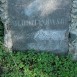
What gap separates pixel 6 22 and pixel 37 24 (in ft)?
1.73

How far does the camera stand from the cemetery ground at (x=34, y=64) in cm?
363

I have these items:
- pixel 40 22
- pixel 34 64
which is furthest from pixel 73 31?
pixel 34 64

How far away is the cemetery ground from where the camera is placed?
3.63 meters

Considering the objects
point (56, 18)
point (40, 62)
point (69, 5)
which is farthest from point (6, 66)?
point (69, 5)

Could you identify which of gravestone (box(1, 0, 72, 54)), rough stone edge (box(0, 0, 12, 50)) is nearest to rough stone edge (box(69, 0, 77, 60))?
gravestone (box(1, 0, 72, 54))

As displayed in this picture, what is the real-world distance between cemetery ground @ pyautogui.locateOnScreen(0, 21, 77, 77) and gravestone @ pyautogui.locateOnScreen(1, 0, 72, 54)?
0.46ft

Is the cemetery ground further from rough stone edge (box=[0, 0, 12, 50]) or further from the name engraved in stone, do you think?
the name engraved in stone

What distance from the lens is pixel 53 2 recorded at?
3.80 m

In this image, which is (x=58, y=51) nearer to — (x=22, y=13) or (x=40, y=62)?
(x=40, y=62)

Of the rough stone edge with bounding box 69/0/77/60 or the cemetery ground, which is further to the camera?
the rough stone edge with bounding box 69/0/77/60

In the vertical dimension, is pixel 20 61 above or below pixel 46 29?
below

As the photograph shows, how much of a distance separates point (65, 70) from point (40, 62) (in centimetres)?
43

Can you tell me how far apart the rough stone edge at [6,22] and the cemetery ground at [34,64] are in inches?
2.9

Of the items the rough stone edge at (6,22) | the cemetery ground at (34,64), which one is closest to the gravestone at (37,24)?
the rough stone edge at (6,22)
